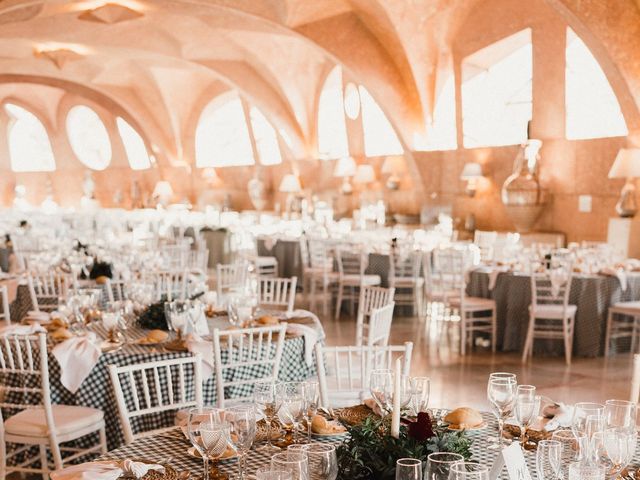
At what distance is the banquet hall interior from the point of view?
4.27 metres

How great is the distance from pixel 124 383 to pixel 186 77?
1910cm

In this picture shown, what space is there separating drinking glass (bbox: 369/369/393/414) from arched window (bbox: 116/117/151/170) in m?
24.6

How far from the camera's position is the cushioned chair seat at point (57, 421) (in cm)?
414

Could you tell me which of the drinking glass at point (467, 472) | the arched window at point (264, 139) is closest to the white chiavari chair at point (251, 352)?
the drinking glass at point (467, 472)

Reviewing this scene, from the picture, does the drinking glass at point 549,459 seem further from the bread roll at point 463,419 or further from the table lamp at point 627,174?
the table lamp at point 627,174

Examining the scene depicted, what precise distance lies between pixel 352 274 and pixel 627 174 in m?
4.01

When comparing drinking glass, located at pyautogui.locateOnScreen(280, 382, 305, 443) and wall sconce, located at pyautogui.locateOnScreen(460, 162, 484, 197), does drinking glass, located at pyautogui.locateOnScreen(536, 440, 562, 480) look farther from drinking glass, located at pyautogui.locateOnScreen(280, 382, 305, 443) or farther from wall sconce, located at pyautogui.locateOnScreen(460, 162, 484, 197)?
wall sconce, located at pyautogui.locateOnScreen(460, 162, 484, 197)

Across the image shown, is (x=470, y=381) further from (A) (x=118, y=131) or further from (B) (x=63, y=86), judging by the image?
(A) (x=118, y=131)

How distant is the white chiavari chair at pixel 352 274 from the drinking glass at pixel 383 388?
7.05 metres

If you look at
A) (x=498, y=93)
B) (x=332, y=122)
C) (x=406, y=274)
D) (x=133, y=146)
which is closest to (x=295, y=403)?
(x=406, y=274)

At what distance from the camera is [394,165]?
16812 millimetres

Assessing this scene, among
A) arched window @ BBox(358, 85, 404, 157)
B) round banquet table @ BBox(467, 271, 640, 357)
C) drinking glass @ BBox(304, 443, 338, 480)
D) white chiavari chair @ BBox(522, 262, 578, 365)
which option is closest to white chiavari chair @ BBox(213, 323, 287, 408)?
drinking glass @ BBox(304, 443, 338, 480)

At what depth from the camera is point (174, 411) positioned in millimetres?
4602

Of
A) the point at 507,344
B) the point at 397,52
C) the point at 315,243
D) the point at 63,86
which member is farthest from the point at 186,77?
the point at 507,344
